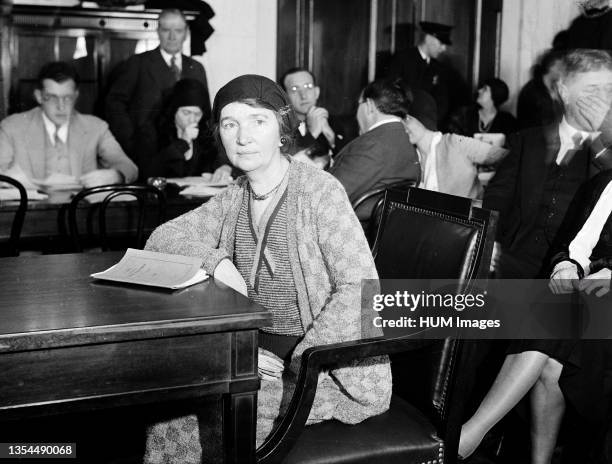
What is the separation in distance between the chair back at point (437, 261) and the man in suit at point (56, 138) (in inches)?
111

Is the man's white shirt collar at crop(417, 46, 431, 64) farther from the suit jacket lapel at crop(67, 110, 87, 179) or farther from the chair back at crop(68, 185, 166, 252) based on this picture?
the chair back at crop(68, 185, 166, 252)

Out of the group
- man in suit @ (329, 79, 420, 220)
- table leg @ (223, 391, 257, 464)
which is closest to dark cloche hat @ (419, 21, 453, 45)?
man in suit @ (329, 79, 420, 220)

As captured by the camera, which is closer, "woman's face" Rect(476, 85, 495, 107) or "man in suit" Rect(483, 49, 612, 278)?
"man in suit" Rect(483, 49, 612, 278)

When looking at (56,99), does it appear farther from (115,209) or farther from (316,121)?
(316,121)

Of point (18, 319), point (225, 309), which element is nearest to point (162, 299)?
point (225, 309)

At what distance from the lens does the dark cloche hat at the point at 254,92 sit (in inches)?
73.2

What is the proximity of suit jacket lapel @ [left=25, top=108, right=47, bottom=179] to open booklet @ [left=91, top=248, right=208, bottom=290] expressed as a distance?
2.97 metres

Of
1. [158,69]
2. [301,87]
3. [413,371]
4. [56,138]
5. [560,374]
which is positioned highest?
[158,69]

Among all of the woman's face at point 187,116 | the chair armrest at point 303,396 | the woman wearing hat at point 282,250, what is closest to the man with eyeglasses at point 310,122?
the woman's face at point 187,116

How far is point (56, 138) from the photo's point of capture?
15.4ft

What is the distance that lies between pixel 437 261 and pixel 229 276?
53cm

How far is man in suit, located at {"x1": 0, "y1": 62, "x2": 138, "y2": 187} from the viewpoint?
15.0ft

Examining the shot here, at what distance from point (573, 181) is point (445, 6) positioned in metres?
4.49

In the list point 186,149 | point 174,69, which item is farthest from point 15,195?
point 174,69
